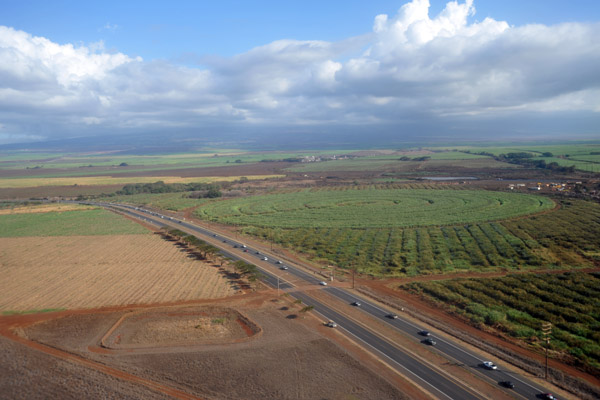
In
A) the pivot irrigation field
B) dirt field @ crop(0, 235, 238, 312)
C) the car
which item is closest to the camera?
the car

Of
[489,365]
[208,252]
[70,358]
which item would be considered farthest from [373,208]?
[70,358]

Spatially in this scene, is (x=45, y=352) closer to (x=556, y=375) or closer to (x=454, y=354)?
(x=454, y=354)

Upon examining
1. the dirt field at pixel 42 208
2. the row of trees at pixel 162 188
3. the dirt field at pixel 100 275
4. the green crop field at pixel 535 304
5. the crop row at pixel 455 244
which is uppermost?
the row of trees at pixel 162 188

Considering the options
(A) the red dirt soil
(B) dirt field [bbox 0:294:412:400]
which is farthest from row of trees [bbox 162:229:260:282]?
(A) the red dirt soil

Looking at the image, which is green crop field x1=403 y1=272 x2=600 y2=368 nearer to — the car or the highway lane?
the car

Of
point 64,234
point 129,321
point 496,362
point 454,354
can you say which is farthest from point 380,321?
point 64,234

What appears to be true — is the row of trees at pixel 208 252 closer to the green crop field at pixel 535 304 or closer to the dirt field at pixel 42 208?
the green crop field at pixel 535 304

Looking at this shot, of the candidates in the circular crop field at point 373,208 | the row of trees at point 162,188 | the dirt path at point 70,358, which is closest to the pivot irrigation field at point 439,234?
the circular crop field at point 373,208
